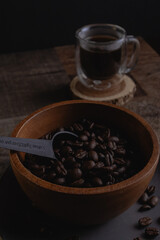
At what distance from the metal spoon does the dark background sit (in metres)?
1.28

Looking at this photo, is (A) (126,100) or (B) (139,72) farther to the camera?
(B) (139,72)

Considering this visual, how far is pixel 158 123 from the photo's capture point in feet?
4.20

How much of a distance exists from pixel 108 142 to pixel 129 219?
0.66ft

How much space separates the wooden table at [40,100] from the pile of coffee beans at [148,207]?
17 millimetres

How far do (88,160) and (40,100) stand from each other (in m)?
0.62

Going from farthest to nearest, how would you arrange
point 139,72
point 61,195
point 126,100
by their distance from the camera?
point 139,72
point 126,100
point 61,195

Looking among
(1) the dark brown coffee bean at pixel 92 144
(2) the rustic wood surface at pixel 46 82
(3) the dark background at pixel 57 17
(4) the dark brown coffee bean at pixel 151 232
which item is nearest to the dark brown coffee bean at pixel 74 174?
(1) the dark brown coffee bean at pixel 92 144

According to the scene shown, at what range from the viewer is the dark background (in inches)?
77.4

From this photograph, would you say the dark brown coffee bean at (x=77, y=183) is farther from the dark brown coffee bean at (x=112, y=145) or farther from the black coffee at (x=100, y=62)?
the black coffee at (x=100, y=62)

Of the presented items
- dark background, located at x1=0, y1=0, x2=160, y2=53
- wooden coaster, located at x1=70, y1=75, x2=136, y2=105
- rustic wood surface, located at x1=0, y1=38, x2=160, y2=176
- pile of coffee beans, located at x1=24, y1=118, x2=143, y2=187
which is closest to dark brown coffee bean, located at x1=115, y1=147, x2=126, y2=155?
pile of coffee beans, located at x1=24, y1=118, x2=143, y2=187

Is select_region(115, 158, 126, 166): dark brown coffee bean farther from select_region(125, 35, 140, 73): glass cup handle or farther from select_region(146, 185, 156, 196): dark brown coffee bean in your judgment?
select_region(125, 35, 140, 73): glass cup handle

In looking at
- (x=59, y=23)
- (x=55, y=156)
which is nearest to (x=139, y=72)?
(x=59, y=23)

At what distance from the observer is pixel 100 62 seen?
55.7 inches

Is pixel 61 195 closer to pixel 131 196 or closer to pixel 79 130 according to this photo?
pixel 131 196
